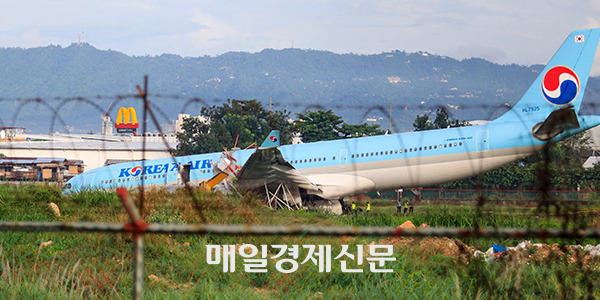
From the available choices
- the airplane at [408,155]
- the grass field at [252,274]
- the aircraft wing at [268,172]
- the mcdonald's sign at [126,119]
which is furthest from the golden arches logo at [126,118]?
the grass field at [252,274]

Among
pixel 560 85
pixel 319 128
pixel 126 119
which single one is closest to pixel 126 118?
pixel 126 119

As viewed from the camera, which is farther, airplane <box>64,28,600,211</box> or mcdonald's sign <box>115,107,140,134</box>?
mcdonald's sign <box>115,107,140,134</box>

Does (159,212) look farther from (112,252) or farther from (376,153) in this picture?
(376,153)

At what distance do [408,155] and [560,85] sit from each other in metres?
6.43

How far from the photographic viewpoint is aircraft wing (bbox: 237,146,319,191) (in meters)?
22.0

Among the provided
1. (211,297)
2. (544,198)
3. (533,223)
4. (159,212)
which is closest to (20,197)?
(159,212)

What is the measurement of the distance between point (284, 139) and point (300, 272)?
37238 millimetres

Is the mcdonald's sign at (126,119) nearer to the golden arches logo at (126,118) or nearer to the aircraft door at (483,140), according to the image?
the golden arches logo at (126,118)

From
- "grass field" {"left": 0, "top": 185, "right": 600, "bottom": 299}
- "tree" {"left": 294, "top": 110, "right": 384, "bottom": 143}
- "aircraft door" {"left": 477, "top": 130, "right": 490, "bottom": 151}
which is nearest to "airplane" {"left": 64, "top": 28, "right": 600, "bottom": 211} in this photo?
"aircraft door" {"left": 477, "top": 130, "right": 490, "bottom": 151}

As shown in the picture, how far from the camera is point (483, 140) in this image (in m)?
22.7

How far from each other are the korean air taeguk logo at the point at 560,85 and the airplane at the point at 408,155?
0.04 m

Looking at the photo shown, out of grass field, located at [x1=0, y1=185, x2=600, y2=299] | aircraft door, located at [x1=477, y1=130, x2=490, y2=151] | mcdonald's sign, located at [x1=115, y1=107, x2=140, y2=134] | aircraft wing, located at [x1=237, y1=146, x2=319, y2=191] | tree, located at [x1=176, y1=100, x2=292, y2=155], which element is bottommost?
grass field, located at [x1=0, y1=185, x2=600, y2=299]

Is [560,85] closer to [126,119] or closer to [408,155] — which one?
[408,155]

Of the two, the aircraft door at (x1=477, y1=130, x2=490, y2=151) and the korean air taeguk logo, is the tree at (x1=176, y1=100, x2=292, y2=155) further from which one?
Result: the korean air taeguk logo
